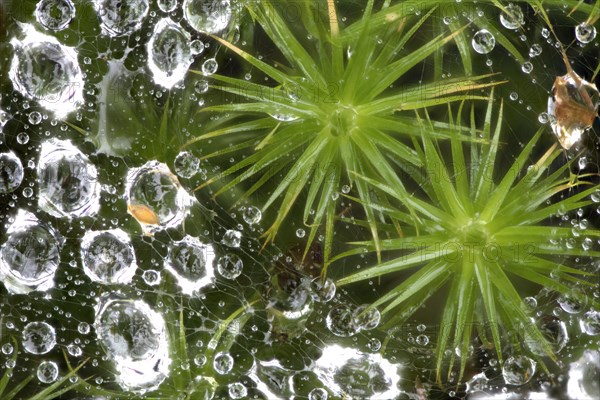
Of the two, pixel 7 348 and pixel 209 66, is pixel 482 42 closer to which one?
pixel 209 66

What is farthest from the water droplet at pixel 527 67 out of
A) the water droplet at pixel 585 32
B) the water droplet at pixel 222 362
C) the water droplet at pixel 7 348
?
the water droplet at pixel 7 348

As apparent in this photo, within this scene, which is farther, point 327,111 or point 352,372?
point 352,372

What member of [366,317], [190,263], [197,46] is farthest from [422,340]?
[197,46]

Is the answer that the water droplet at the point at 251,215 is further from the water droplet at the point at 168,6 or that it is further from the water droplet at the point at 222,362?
the water droplet at the point at 168,6

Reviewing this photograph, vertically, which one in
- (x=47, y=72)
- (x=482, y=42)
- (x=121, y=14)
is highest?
(x=482, y=42)

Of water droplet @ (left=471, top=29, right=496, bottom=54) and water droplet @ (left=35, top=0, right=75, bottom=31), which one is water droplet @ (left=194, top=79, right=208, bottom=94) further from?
water droplet @ (left=471, top=29, right=496, bottom=54)

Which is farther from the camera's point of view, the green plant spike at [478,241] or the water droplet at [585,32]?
the water droplet at [585,32]
